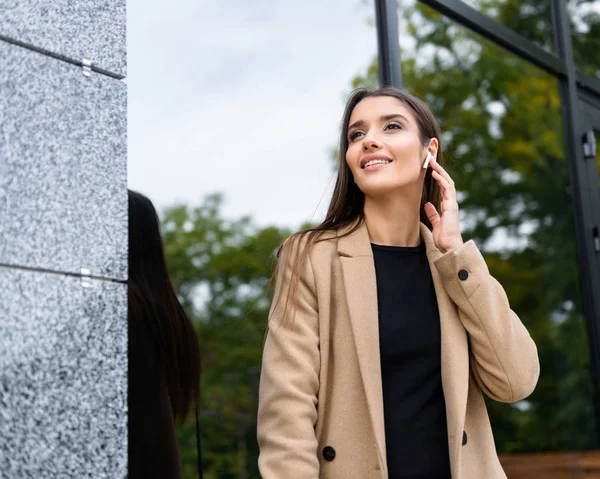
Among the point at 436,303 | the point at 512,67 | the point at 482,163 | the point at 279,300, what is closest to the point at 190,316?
the point at 279,300

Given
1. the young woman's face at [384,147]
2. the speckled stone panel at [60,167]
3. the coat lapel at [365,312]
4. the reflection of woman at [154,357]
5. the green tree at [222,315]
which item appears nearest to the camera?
the speckled stone panel at [60,167]

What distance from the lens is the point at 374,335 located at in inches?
105

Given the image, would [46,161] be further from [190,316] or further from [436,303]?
[436,303]

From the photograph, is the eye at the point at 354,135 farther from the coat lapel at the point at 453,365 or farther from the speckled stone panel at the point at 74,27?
the speckled stone panel at the point at 74,27

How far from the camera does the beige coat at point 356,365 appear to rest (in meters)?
2.51

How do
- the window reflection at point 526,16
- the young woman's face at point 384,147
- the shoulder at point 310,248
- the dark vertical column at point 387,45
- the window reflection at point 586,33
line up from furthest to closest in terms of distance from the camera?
1. the window reflection at point 586,33
2. the window reflection at point 526,16
3. the dark vertical column at point 387,45
4. the young woman's face at point 384,147
5. the shoulder at point 310,248

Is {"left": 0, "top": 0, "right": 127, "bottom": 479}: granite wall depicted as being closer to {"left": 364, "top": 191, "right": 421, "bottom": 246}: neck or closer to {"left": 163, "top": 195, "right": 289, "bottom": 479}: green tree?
{"left": 163, "top": 195, "right": 289, "bottom": 479}: green tree

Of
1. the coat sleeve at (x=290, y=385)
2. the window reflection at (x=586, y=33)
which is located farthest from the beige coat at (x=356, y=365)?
the window reflection at (x=586, y=33)

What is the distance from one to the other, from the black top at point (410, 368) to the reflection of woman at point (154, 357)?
2.22 feet

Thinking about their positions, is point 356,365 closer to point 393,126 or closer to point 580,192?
point 393,126

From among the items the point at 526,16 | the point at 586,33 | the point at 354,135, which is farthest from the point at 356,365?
the point at 586,33

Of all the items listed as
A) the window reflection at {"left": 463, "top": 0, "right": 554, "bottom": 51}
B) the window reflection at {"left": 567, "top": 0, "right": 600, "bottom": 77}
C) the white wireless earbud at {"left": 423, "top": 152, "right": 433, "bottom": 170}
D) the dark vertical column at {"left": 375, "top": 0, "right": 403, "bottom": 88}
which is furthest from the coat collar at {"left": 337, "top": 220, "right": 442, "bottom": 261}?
the window reflection at {"left": 567, "top": 0, "right": 600, "bottom": 77}

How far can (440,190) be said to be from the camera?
10.5 feet

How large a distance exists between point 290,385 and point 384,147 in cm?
86
